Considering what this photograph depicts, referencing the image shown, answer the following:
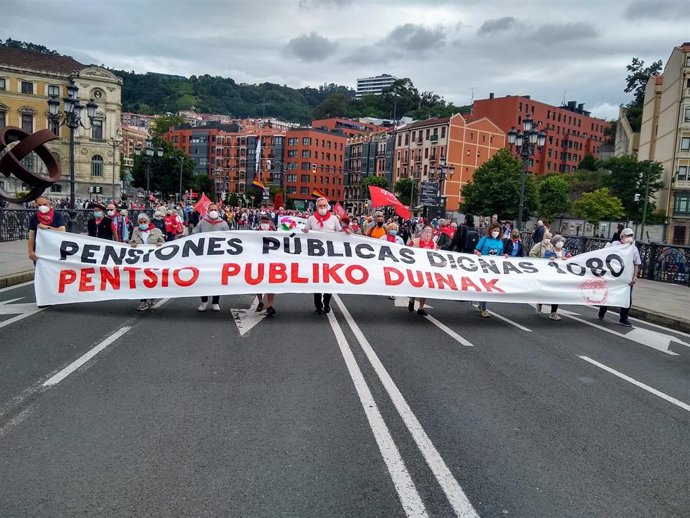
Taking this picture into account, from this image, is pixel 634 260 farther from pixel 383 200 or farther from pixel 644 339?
pixel 383 200

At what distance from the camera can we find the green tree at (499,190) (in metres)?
69.4

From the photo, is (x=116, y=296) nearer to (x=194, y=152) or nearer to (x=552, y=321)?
(x=552, y=321)

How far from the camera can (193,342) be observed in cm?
802

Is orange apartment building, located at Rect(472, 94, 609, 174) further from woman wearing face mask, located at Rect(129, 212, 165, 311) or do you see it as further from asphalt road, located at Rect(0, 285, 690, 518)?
asphalt road, located at Rect(0, 285, 690, 518)

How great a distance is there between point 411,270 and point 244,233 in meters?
3.18

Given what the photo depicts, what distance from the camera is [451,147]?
92438mm

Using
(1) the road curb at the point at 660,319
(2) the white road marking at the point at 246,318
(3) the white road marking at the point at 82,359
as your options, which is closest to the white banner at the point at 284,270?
(2) the white road marking at the point at 246,318

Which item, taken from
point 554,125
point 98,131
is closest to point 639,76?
point 554,125

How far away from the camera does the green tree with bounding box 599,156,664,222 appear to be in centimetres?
6606

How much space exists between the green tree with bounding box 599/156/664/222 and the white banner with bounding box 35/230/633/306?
62577mm

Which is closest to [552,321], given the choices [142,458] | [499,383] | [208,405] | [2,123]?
[499,383]

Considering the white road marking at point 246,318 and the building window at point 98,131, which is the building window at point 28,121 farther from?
the white road marking at point 246,318

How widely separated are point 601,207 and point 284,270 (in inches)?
2460

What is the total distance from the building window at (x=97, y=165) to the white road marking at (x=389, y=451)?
96354 millimetres
